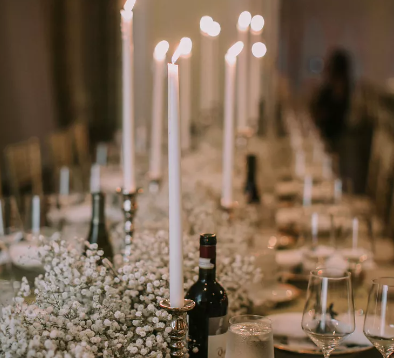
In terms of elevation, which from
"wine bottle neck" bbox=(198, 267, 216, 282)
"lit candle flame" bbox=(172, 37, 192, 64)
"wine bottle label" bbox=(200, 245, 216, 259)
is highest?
"lit candle flame" bbox=(172, 37, 192, 64)

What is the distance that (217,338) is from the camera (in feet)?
3.63

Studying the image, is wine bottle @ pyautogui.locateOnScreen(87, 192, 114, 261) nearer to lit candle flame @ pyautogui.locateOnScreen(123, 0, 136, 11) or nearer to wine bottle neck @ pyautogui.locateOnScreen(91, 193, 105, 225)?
wine bottle neck @ pyautogui.locateOnScreen(91, 193, 105, 225)

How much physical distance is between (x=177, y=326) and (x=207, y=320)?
0.47ft

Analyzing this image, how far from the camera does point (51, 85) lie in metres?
7.40

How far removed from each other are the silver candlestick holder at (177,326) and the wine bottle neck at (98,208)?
51 cm

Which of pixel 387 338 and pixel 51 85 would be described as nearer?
pixel 387 338

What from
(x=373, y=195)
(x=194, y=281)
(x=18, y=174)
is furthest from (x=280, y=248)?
(x=373, y=195)

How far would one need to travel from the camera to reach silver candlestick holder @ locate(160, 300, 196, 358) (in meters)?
0.97

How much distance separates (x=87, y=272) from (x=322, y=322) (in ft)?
1.37

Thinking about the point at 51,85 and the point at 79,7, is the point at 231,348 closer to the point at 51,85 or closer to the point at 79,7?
the point at 51,85

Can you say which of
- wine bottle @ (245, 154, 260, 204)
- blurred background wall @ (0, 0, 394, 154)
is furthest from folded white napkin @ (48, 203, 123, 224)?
blurred background wall @ (0, 0, 394, 154)

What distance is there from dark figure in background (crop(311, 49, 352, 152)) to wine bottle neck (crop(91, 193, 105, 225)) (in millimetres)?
6647

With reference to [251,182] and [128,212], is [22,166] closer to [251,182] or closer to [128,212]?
[251,182]

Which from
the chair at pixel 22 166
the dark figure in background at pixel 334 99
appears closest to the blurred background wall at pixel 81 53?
the dark figure in background at pixel 334 99
